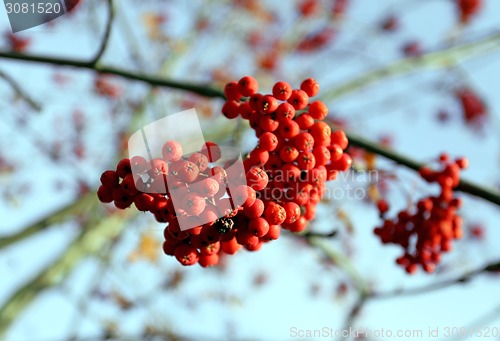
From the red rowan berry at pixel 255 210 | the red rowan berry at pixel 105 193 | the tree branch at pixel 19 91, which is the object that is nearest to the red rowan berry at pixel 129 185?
the red rowan berry at pixel 105 193

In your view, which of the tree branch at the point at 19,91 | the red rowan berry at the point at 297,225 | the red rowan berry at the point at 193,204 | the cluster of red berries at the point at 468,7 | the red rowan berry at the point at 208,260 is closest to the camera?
the red rowan berry at the point at 193,204

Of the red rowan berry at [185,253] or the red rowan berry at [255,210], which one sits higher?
the red rowan berry at [255,210]

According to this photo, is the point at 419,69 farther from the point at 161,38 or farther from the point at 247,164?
the point at 161,38

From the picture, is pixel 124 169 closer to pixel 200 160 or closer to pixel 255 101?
pixel 200 160

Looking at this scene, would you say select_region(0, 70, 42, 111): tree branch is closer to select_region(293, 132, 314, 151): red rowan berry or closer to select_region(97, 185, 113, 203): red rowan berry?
select_region(97, 185, 113, 203): red rowan berry

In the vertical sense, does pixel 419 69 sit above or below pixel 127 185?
above

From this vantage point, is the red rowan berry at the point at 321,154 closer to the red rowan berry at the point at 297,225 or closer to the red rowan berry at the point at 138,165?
the red rowan berry at the point at 297,225

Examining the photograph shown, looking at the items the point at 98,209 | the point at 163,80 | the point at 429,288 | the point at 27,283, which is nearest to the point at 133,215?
the point at 98,209

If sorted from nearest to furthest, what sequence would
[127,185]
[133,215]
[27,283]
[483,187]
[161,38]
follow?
[127,185] → [483,187] → [27,283] → [133,215] → [161,38]
